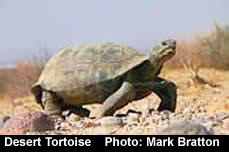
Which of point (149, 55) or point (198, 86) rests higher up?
point (149, 55)

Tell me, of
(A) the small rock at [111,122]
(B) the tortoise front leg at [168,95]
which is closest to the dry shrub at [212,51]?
(B) the tortoise front leg at [168,95]

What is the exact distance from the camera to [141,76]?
7.87 meters

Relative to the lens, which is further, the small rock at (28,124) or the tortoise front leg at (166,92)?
the tortoise front leg at (166,92)

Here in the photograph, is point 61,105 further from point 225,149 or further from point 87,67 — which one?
point 225,149

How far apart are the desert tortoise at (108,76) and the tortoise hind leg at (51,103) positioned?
0.03 metres

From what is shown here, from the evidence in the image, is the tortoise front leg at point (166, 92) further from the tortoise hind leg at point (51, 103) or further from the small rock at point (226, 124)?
the small rock at point (226, 124)

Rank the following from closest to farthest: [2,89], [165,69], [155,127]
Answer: [155,127], [165,69], [2,89]

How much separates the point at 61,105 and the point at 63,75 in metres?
0.74

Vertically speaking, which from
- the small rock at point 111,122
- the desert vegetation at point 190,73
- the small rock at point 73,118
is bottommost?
the desert vegetation at point 190,73

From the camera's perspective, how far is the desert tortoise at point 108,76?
760 centimetres

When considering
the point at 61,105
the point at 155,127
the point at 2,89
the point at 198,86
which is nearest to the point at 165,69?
the point at 198,86
